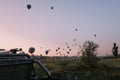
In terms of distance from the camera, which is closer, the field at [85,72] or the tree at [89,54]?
the field at [85,72]

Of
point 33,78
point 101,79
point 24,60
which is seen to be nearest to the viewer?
point 24,60

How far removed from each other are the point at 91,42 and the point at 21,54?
55.6m

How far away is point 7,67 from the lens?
Result: 7168 millimetres

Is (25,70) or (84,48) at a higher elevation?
(84,48)

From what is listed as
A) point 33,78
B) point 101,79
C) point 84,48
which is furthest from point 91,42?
point 33,78

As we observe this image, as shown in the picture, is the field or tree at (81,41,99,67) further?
tree at (81,41,99,67)

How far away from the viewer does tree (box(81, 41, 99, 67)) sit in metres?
63.9

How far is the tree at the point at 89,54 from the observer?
2515 inches

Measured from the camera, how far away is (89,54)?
2544 inches

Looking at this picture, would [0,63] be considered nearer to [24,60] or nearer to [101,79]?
[24,60]

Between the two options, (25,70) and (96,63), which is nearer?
(25,70)

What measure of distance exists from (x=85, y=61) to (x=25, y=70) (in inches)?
2369

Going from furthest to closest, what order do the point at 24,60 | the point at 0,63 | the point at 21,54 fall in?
the point at 21,54 < the point at 24,60 < the point at 0,63

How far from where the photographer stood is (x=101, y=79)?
1202 inches
